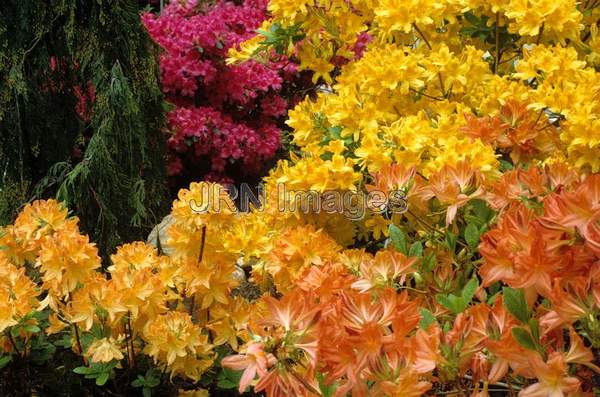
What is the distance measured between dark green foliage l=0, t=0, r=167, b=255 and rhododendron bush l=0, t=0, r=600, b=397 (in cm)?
75

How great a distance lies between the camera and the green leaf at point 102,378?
1.62 metres

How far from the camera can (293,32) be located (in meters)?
2.47

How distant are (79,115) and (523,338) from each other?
274cm

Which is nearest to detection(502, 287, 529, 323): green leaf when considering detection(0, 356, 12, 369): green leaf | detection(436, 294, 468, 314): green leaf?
detection(436, 294, 468, 314): green leaf

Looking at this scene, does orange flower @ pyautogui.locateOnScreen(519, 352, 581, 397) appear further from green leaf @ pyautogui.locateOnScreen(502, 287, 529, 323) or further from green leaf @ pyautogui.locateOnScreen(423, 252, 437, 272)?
green leaf @ pyautogui.locateOnScreen(423, 252, 437, 272)

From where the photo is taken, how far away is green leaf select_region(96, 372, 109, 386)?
5.32 ft

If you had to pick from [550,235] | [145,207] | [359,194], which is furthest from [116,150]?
[550,235]

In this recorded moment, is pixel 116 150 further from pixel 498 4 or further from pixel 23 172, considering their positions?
pixel 498 4

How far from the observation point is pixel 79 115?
340 cm

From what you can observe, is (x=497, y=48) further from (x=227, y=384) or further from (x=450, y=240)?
(x=227, y=384)

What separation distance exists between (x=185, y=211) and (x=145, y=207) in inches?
66.0

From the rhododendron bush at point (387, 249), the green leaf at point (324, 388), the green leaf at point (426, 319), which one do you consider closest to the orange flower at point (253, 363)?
the rhododendron bush at point (387, 249)

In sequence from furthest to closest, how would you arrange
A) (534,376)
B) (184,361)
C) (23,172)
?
(23,172), (184,361), (534,376)

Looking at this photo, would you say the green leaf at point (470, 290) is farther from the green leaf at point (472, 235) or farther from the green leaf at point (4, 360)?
the green leaf at point (4, 360)
